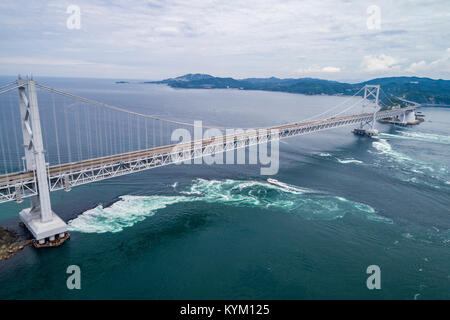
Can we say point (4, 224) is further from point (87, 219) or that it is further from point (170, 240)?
point (170, 240)

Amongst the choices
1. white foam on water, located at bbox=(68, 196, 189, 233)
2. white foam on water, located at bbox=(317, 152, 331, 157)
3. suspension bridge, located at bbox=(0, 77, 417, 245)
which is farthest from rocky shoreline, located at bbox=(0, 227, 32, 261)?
white foam on water, located at bbox=(317, 152, 331, 157)

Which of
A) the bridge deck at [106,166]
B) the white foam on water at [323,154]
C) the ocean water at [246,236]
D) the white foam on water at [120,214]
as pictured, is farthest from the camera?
the white foam on water at [323,154]

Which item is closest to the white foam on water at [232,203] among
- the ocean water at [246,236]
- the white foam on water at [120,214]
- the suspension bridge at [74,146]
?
the white foam on water at [120,214]

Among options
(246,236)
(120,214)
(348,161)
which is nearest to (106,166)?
(120,214)

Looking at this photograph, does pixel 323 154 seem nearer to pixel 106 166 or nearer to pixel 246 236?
pixel 246 236

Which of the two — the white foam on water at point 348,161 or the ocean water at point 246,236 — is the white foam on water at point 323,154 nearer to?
the white foam on water at point 348,161

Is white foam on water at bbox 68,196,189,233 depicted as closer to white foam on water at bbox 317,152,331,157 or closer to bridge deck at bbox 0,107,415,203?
bridge deck at bbox 0,107,415,203
